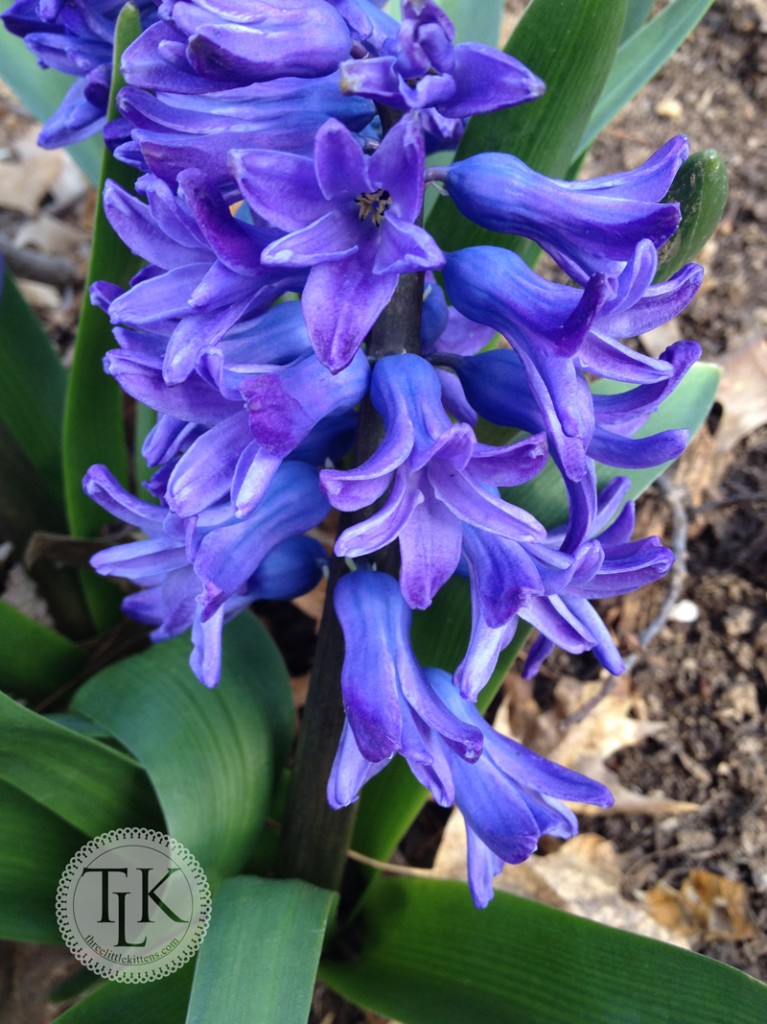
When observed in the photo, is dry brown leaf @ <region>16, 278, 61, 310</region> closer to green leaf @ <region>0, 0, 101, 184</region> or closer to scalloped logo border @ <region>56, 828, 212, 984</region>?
green leaf @ <region>0, 0, 101, 184</region>

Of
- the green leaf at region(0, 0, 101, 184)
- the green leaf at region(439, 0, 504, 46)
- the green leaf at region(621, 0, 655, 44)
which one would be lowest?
the green leaf at region(0, 0, 101, 184)

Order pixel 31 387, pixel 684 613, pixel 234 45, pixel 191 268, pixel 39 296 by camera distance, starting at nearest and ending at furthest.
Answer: pixel 234 45 → pixel 191 268 → pixel 31 387 → pixel 684 613 → pixel 39 296

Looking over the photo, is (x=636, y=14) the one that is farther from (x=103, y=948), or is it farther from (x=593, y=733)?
(x=103, y=948)

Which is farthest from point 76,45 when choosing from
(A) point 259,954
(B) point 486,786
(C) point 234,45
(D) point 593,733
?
(D) point 593,733

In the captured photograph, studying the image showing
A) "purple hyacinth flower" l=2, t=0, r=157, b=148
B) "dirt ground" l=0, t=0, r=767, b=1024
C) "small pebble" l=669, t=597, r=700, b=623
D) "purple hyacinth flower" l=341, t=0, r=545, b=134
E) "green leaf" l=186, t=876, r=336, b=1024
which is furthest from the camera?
"small pebble" l=669, t=597, r=700, b=623

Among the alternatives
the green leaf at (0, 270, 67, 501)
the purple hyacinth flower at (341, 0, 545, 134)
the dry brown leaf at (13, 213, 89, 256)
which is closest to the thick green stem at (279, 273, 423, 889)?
the purple hyacinth flower at (341, 0, 545, 134)

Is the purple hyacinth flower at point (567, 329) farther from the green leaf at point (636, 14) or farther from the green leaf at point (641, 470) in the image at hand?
the green leaf at point (636, 14)

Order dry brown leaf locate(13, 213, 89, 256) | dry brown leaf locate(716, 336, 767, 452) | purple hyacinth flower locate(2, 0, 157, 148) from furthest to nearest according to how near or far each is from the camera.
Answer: dry brown leaf locate(13, 213, 89, 256) < dry brown leaf locate(716, 336, 767, 452) < purple hyacinth flower locate(2, 0, 157, 148)
